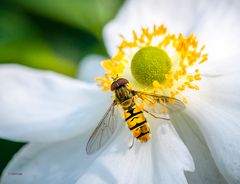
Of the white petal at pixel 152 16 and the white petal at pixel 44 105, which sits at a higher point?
the white petal at pixel 152 16

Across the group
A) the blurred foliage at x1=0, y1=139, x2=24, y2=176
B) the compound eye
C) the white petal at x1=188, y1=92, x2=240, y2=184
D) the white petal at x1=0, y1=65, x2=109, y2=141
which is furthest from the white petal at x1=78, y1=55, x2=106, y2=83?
the white petal at x1=188, y1=92, x2=240, y2=184

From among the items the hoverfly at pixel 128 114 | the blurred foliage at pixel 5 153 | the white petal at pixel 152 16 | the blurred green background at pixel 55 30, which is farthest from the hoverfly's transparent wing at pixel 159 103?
the blurred green background at pixel 55 30

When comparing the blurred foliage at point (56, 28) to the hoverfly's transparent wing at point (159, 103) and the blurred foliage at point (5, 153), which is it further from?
the hoverfly's transparent wing at point (159, 103)

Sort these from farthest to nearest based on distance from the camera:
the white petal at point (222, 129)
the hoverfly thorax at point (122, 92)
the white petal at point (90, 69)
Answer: the white petal at point (90, 69) < the hoverfly thorax at point (122, 92) < the white petal at point (222, 129)

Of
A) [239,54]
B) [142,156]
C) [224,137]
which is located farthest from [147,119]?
[239,54]

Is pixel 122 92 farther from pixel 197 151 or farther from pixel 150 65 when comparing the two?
pixel 197 151

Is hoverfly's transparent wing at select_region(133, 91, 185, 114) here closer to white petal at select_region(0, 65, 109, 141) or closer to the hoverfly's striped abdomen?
the hoverfly's striped abdomen

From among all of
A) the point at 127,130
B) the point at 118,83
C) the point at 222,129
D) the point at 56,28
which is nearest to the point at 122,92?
the point at 118,83

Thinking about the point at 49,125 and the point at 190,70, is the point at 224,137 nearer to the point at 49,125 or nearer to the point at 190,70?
the point at 190,70
